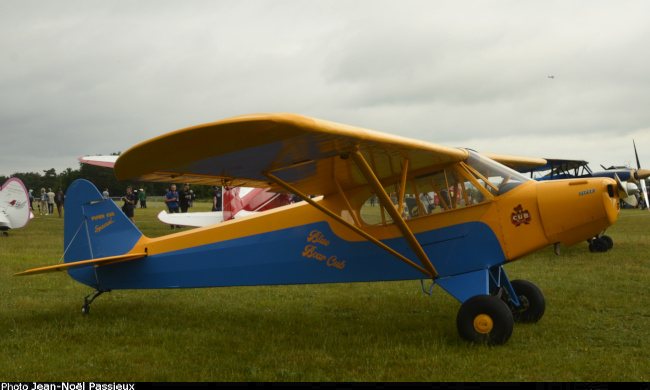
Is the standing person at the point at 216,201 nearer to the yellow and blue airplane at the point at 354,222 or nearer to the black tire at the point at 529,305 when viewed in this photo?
the yellow and blue airplane at the point at 354,222

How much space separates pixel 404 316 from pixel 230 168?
317 centimetres

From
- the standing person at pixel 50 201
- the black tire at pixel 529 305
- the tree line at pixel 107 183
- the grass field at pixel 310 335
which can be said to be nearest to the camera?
the grass field at pixel 310 335

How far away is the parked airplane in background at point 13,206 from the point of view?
17853 mm

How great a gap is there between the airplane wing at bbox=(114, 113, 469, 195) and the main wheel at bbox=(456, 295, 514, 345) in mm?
1570

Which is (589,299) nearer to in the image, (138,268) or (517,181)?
(517,181)

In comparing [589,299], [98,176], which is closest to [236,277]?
[589,299]

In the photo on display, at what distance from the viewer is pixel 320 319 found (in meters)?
6.68

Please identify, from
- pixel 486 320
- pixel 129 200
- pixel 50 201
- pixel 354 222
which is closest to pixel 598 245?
pixel 486 320

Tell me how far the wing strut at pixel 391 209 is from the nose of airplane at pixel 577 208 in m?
1.28

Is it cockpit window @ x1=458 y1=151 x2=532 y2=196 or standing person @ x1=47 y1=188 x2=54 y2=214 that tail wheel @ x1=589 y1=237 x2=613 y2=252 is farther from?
standing person @ x1=47 y1=188 x2=54 y2=214

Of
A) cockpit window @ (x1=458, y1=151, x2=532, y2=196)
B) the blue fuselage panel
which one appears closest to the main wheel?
the blue fuselage panel

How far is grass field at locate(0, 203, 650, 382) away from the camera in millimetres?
4562

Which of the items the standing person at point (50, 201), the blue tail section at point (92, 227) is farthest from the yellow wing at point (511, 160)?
the standing person at point (50, 201)

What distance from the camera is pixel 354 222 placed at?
5.99m
